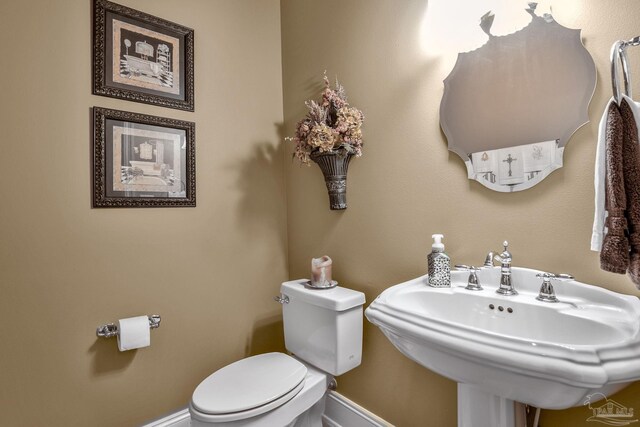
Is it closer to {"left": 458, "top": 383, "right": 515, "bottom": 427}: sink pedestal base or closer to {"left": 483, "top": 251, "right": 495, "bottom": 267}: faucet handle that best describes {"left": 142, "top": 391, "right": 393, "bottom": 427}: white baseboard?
{"left": 458, "top": 383, "right": 515, "bottom": 427}: sink pedestal base

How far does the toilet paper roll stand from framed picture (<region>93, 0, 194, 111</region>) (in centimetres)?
100

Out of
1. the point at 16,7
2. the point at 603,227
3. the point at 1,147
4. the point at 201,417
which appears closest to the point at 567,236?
the point at 603,227

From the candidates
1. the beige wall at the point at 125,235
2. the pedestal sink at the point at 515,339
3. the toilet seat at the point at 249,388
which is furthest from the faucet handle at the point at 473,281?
the beige wall at the point at 125,235

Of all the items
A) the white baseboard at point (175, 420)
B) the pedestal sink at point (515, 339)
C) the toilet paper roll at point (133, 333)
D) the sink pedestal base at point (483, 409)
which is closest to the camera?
the pedestal sink at point (515, 339)

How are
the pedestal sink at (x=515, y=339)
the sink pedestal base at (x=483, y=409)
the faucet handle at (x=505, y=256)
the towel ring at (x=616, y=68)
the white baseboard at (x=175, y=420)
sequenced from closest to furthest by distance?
the pedestal sink at (x=515, y=339) → the towel ring at (x=616, y=68) → the sink pedestal base at (x=483, y=409) → the faucet handle at (x=505, y=256) → the white baseboard at (x=175, y=420)

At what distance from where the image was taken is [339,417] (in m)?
1.67

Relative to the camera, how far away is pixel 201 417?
44.6 inches

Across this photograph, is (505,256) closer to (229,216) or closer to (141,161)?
(229,216)

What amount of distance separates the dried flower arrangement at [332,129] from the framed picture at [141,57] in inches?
24.9

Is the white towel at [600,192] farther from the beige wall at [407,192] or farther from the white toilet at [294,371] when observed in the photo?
the white toilet at [294,371]

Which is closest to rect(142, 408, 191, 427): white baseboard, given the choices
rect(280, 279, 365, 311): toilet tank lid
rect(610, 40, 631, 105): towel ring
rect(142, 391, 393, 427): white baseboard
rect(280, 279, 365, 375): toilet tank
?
rect(142, 391, 393, 427): white baseboard

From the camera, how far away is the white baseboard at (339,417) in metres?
1.51

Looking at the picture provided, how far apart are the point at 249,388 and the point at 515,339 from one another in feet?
3.28

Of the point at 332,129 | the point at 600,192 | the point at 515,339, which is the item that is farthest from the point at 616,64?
the point at 332,129
